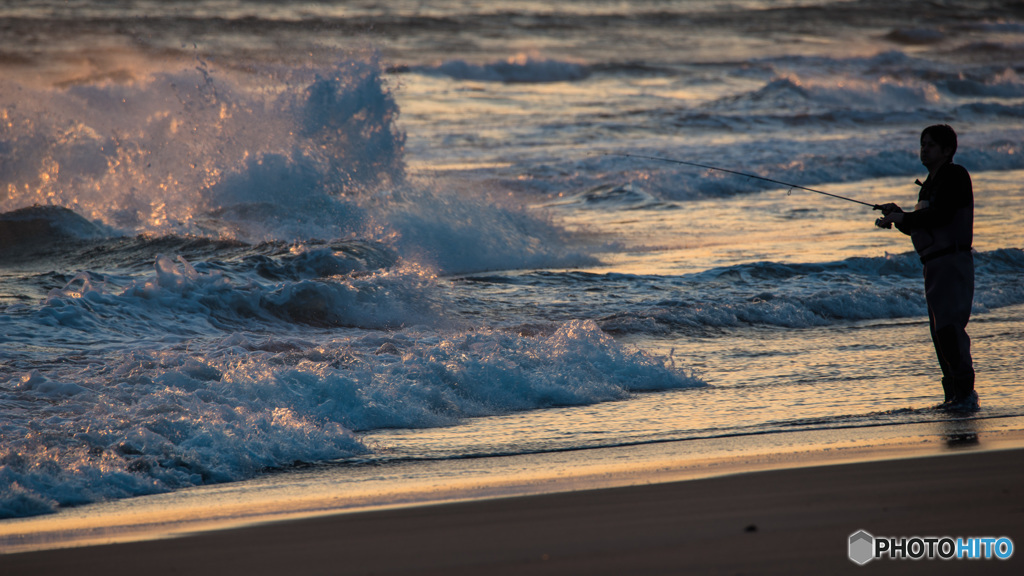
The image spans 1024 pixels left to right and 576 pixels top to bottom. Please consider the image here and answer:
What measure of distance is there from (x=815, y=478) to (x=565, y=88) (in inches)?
1199

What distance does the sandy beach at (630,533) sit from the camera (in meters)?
3.30

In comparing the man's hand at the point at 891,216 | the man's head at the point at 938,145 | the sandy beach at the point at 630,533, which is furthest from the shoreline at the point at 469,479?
the man's head at the point at 938,145

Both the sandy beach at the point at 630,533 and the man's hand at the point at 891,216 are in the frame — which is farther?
the man's hand at the point at 891,216

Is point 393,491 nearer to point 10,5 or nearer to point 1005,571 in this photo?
point 1005,571

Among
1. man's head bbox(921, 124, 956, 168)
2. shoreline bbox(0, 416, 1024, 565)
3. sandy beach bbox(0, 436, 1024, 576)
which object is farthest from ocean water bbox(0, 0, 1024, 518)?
man's head bbox(921, 124, 956, 168)

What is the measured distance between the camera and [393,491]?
4352mm

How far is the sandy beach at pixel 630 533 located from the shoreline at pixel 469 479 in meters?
0.10

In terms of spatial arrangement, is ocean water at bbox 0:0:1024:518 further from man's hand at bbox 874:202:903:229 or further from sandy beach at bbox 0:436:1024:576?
man's hand at bbox 874:202:903:229

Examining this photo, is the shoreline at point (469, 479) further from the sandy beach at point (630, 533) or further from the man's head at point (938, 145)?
the man's head at point (938, 145)

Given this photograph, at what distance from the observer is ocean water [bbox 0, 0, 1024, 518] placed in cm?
532

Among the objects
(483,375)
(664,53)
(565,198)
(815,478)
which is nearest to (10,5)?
(664,53)

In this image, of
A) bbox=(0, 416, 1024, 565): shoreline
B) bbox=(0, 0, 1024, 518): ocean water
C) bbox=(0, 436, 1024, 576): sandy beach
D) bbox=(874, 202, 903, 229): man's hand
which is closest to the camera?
bbox=(0, 436, 1024, 576): sandy beach

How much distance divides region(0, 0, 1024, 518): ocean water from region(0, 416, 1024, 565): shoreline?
0.53 ft

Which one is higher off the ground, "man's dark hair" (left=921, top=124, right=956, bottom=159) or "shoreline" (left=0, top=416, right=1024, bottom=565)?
"man's dark hair" (left=921, top=124, right=956, bottom=159)
